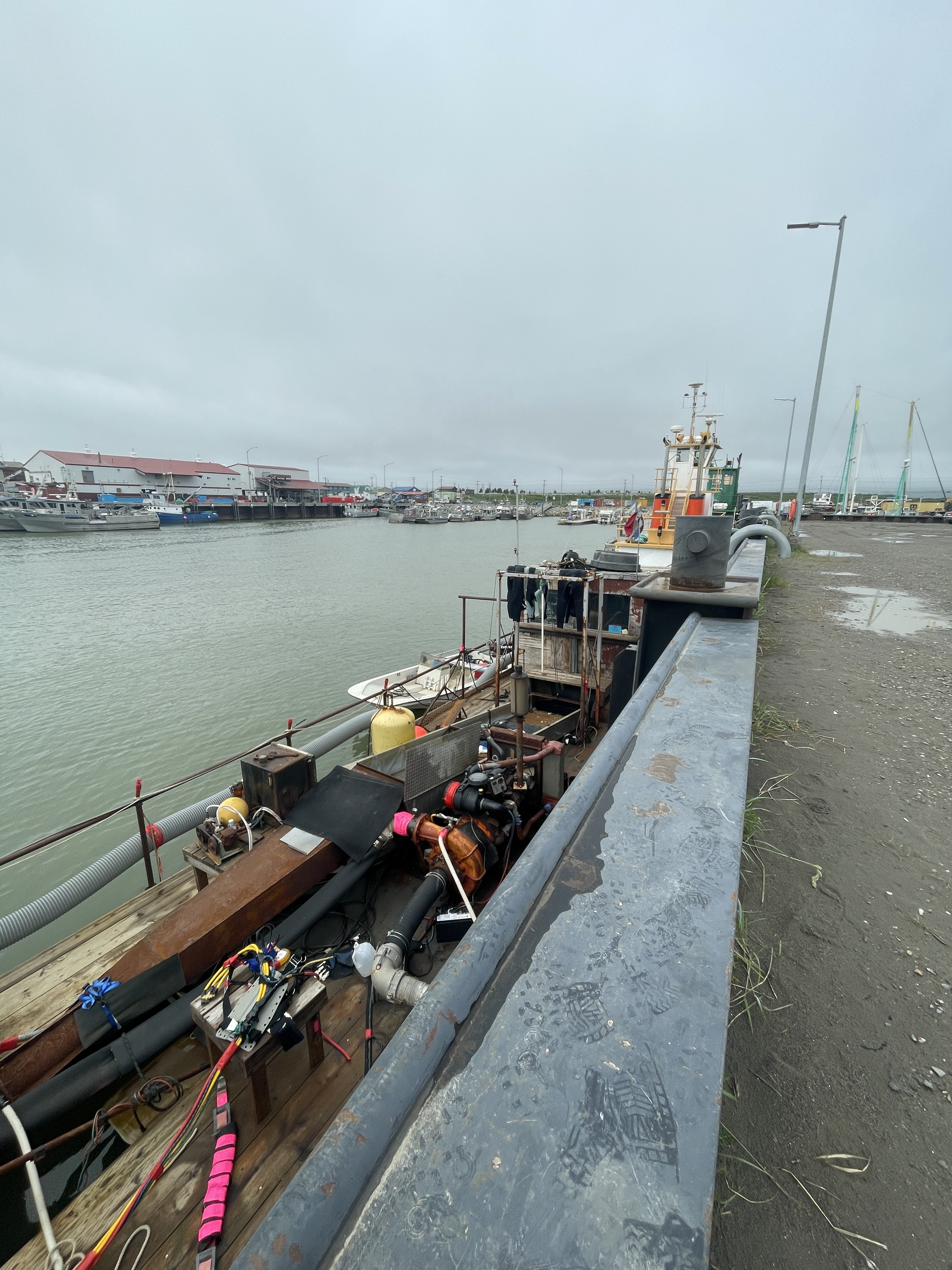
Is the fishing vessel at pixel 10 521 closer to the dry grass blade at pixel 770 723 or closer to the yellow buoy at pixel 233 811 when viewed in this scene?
the yellow buoy at pixel 233 811

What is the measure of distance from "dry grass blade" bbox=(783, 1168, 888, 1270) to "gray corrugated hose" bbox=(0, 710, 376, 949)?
7.11 metres

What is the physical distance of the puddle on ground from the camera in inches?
250

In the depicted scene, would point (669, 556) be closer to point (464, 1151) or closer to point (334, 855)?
point (334, 855)

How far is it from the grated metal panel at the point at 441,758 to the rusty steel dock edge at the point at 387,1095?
473 centimetres

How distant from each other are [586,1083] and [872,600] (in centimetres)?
934

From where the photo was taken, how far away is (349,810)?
591 centimetres

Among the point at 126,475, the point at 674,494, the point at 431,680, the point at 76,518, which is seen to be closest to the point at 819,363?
the point at 674,494

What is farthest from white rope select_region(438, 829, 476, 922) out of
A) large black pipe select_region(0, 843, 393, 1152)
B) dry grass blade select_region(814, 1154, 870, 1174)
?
dry grass blade select_region(814, 1154, 870, 1174)

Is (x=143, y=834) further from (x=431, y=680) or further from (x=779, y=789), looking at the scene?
(x=431, y=680)

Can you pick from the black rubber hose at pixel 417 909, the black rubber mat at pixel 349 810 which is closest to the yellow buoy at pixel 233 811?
the black rubber mat at pixel 349 810

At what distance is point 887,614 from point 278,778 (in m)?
8.25

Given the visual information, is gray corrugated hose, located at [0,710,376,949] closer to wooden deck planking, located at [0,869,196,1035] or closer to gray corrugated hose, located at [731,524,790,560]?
wooden deck planking, located at [0,869,196,1035]

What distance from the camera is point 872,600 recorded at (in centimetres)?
812

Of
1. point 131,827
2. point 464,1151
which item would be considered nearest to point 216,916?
point 464,1151
